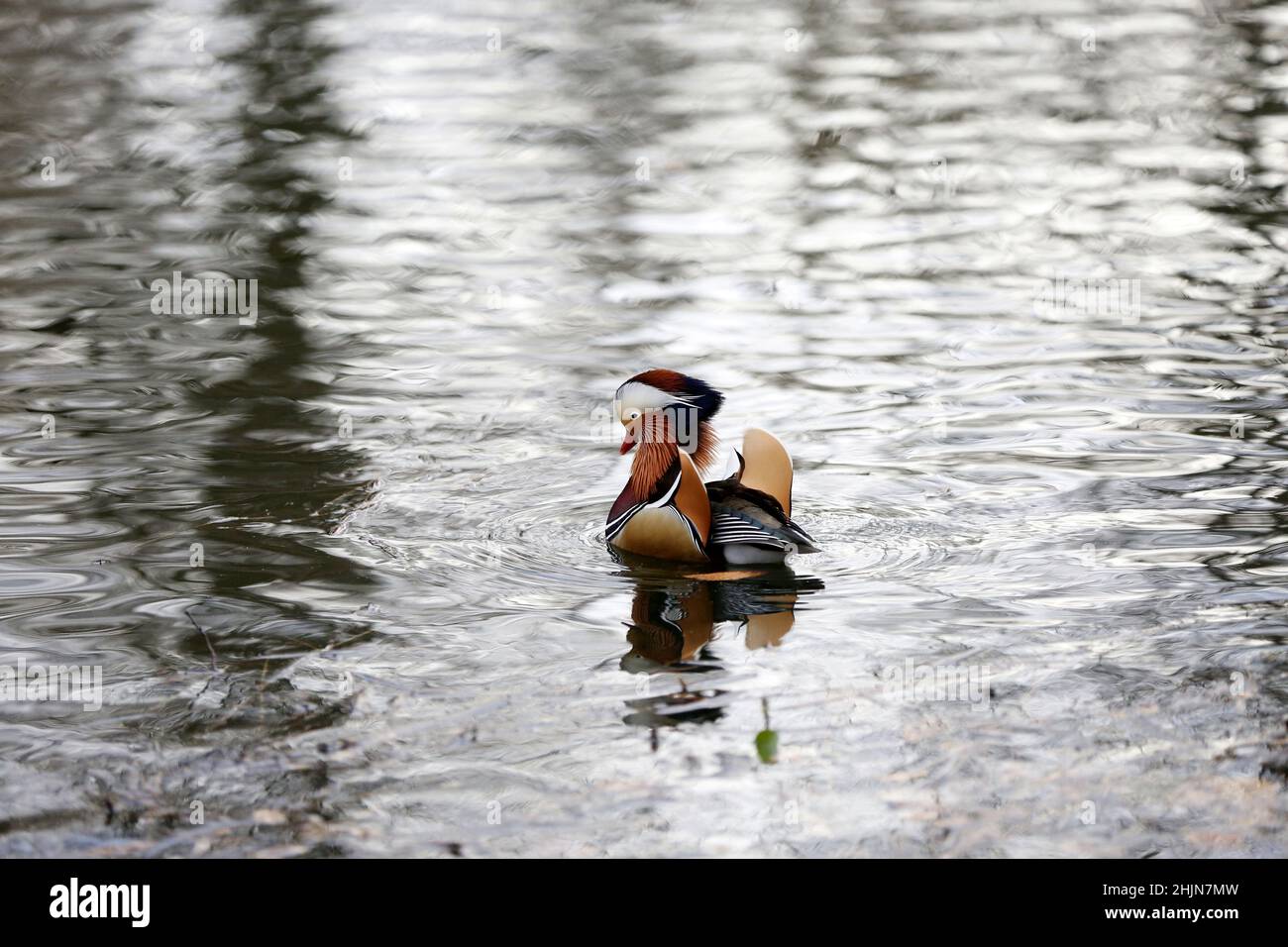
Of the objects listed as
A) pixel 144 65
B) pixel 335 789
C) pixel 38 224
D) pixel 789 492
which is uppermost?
pixel 144 65

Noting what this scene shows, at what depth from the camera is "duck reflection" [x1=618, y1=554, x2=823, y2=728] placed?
A: 6.35 meters

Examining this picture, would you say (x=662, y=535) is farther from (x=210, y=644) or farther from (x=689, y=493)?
(x=210, y=644)

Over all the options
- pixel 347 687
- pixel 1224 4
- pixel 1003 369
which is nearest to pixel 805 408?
pixel 1003 369

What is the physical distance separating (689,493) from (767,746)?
7.01 ft

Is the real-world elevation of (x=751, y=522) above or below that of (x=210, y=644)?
above

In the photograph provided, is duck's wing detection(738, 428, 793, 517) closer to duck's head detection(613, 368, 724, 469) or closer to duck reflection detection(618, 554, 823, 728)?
duck's head detection(613, 368, 724, 469)

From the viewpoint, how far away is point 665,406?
796 cm

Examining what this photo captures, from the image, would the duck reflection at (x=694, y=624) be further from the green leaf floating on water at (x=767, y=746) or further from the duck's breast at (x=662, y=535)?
the green leaf floating on water at (x=767, y=746)

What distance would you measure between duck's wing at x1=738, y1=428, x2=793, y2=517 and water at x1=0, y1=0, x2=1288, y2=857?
39 cm

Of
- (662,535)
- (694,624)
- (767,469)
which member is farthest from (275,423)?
(694,624)

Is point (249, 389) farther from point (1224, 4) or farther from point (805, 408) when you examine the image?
point (1224, 4)

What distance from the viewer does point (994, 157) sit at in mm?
15836

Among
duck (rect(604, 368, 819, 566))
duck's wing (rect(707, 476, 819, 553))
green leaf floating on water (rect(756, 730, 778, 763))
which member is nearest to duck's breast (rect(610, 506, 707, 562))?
duck (rect(604, 368, 819, 566))

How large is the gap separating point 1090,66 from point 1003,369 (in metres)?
9.76
